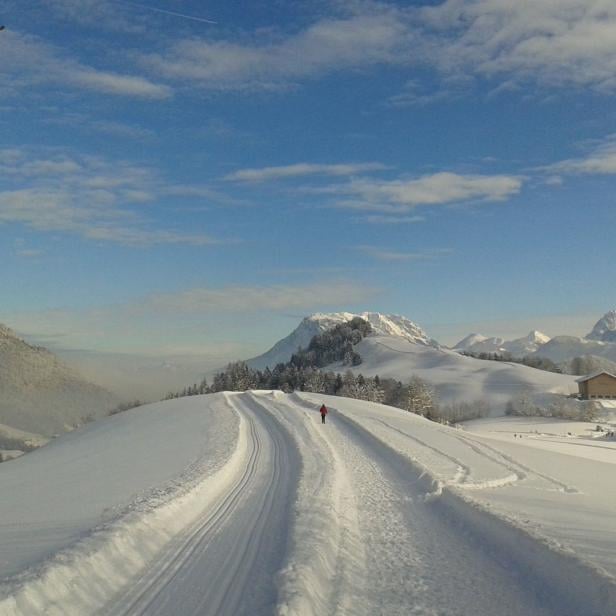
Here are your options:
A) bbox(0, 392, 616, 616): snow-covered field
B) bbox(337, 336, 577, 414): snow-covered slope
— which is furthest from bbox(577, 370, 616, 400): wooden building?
bbox(0, 392, 616, 616): snow-covered field

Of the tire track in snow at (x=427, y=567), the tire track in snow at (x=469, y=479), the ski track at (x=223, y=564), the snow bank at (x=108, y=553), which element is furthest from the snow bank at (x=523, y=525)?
the snow bank at (x=108, y=553)

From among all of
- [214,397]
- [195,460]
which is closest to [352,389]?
[214,397]

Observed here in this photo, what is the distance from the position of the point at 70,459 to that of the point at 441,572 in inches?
1129

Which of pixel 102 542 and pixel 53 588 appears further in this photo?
pixel 102 542

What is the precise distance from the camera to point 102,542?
10.2 meters

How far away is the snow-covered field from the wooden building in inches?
4218

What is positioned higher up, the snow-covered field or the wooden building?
the wooden building

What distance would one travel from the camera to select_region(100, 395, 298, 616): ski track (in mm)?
7941

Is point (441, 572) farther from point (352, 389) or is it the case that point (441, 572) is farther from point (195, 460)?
point (352, 389)

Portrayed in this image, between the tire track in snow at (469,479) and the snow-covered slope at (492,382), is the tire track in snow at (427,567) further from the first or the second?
the snow-covered slope at (492,382)

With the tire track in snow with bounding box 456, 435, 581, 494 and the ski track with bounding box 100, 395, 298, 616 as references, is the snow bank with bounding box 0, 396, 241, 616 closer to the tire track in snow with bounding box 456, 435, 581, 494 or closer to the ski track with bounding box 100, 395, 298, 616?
the ski track with bounding box 100, 395, 298, 616

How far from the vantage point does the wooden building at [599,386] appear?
12175 centimetres

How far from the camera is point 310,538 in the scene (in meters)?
10.8

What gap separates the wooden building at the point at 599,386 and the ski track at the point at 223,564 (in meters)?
119
